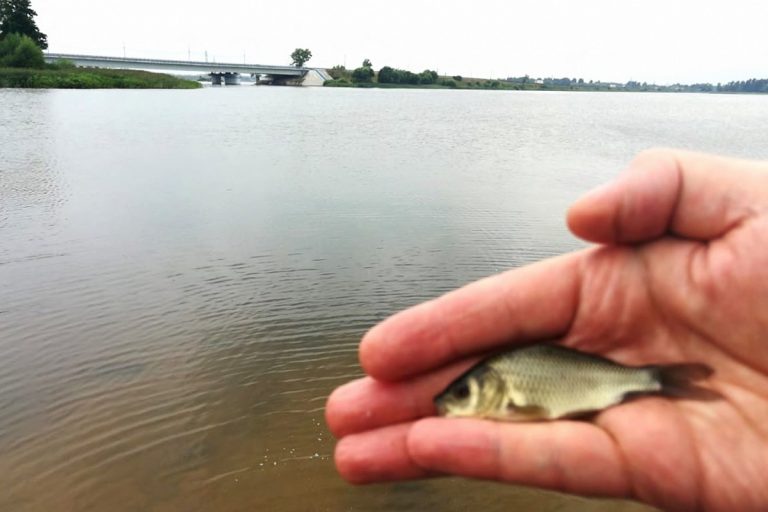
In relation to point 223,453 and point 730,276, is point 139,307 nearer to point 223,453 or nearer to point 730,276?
point 223,453

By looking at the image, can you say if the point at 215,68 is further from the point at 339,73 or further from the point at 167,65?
the point at 339,73

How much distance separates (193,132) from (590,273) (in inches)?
1356

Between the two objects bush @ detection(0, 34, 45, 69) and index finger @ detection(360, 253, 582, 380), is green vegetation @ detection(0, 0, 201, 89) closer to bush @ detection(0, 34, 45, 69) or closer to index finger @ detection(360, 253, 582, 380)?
bush @ detection(0, 34, 45, 69)

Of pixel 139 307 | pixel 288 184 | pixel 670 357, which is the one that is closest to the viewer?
pixel 670 357

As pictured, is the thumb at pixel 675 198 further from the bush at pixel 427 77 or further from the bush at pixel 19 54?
the bush at pixel 427 77

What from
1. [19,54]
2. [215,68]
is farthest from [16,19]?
[215,68]

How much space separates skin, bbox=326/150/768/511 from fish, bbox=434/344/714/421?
107mm

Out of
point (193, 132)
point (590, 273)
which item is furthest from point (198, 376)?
point (193, 132)

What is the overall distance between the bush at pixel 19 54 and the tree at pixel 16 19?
39.3 feet

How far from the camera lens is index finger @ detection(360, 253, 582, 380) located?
11.6 feet

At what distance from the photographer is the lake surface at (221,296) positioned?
7078 millimetres

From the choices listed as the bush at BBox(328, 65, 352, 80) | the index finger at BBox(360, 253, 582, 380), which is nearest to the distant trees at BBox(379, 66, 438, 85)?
the bush at BBox(328, 65, 352, 80)

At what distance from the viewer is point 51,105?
48.6 meters

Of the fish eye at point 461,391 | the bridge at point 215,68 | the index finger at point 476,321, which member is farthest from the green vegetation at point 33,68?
the fish eye at point 461,391
